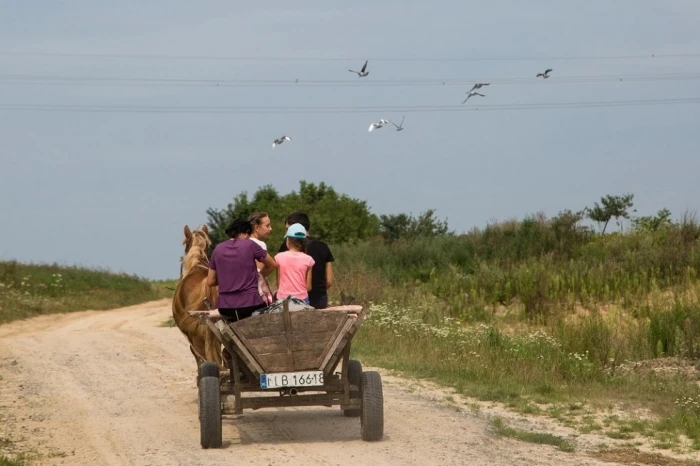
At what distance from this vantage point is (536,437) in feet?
37.7

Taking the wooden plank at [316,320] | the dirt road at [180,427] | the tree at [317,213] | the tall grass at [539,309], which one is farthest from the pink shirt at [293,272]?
the tree at [317,213]

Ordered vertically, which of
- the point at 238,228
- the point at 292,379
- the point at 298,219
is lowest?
the point at 292,379

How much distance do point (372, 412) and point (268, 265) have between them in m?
1.96

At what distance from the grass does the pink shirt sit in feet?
8.26

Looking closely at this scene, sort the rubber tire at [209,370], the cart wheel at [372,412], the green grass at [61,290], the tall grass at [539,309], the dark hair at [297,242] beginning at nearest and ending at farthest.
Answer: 1. the cart wheel at [372,412]
2. the rubber tire at [209,370]
3. the dark hair at [297,242]
4. the tall grass at [539,309]
5. the green grass at [61,290]

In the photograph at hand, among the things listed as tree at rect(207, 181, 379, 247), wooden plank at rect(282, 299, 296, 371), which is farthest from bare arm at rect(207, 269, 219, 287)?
tree at rect(207, 181, 379, 247)

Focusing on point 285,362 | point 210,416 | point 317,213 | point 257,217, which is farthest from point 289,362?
point 317,213

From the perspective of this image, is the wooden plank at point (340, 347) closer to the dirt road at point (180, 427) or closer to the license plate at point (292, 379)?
the license plate at point (292, 379)

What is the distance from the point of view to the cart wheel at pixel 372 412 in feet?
35.9

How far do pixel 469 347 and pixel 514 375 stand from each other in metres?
2.47

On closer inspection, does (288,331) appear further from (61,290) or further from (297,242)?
(61,290)

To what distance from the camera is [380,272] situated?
3397 cm

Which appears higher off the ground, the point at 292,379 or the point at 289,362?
the point at 289,362

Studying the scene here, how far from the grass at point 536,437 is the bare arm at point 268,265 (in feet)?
9.54
